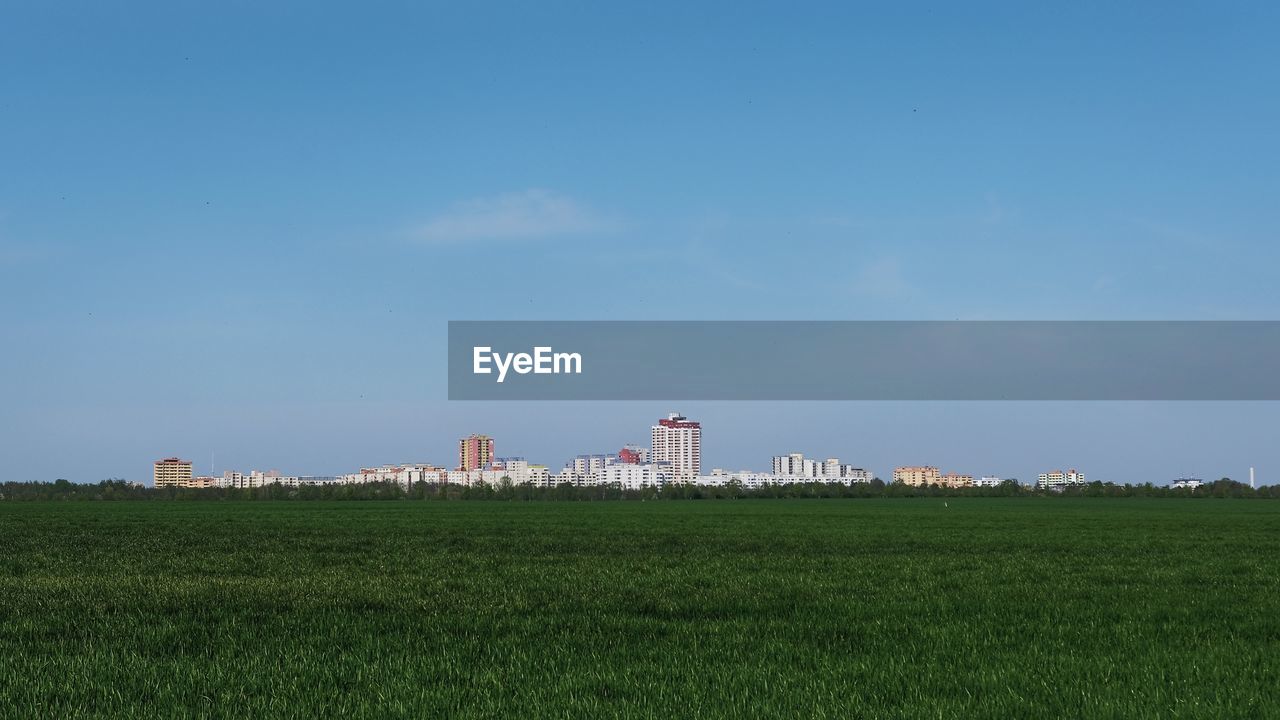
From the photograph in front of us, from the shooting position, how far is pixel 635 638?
45.0 ft

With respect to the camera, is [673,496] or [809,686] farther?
[673,496]

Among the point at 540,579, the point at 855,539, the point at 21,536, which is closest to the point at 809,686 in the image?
the point at 540,579

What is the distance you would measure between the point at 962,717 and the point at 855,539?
3254 cm

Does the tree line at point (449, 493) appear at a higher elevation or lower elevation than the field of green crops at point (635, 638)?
lower

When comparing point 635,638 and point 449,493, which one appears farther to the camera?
point 449,493

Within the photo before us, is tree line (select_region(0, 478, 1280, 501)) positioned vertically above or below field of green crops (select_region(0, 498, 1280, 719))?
below

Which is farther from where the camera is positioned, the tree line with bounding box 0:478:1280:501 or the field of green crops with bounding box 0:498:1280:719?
the tree line with bounding box 0:478:1280:501

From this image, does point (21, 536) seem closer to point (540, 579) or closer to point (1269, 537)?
point (540, 579)

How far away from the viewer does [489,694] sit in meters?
10.0

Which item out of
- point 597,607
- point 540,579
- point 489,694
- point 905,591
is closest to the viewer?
point 489,694

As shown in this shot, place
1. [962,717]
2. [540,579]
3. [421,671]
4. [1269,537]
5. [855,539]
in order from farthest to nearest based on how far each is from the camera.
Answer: [1269,537] → [855,539] → [540,579] → [421,671] → [962,717]

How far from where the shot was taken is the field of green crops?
389 inches

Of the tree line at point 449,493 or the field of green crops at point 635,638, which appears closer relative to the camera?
the field of green crops at point 635,638

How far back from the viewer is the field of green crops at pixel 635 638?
9.89 metres
